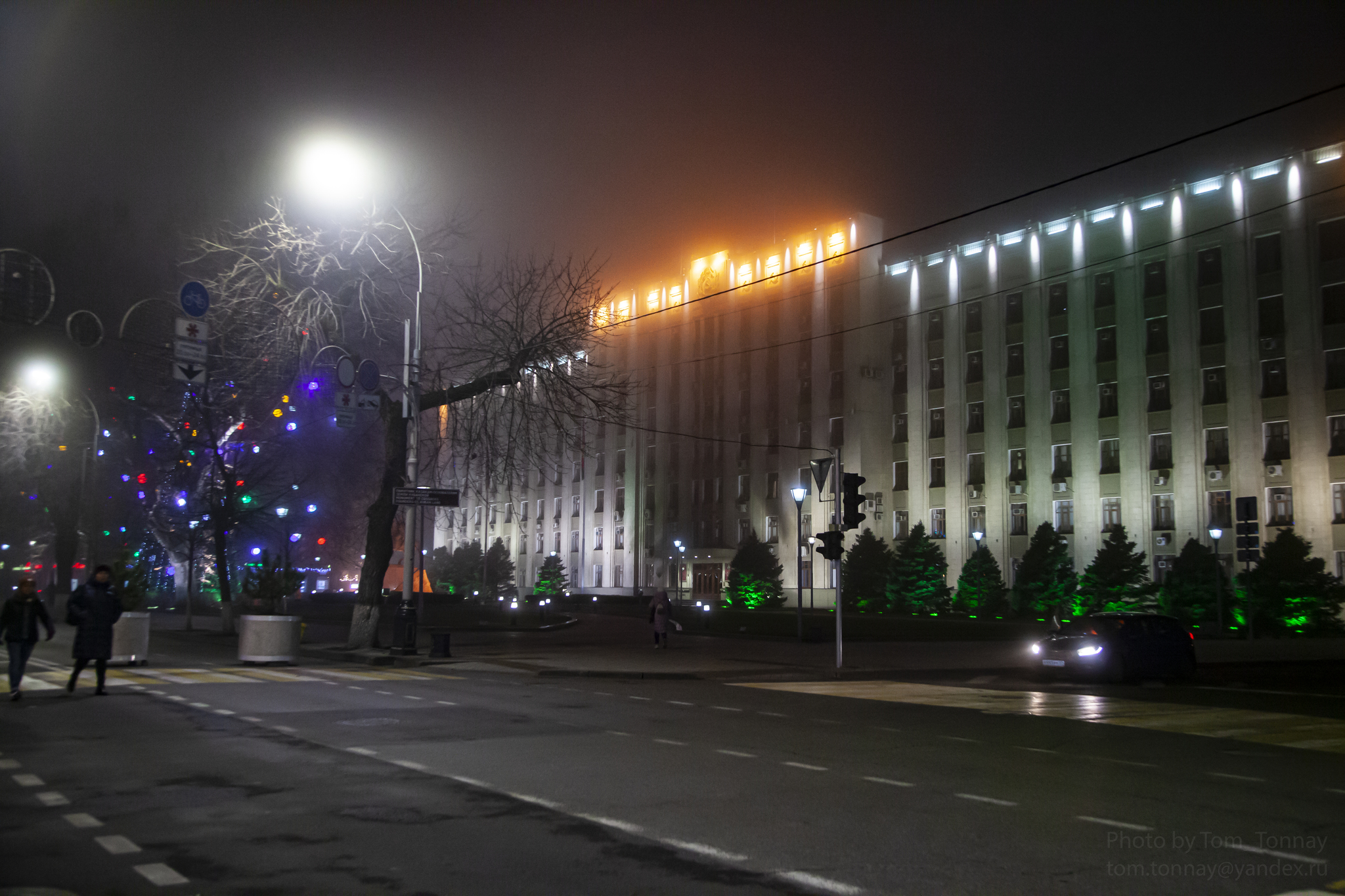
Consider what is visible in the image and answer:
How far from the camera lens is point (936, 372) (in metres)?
64.8

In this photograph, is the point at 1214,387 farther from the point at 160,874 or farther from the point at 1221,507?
the point at 160,874

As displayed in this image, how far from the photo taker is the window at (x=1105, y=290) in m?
56.0

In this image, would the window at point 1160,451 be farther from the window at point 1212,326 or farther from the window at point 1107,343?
the window at point 1212,326

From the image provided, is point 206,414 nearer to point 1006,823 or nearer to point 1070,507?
point 1006,823

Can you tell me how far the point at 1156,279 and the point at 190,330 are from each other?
50.9 metres

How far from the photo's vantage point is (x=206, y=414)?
33875 millimetres

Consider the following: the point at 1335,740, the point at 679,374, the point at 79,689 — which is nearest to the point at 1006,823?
the point at 1335,740

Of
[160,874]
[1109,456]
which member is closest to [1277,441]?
[1109,456]

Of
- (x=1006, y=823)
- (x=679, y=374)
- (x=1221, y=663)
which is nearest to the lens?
(x=1006, y=823)

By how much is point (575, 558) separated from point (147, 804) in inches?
3241

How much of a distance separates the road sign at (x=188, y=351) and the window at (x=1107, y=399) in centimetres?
5012

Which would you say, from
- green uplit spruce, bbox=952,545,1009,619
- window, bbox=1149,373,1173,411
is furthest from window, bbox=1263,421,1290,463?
green uplit spruce, bbox=952,545,1009,619

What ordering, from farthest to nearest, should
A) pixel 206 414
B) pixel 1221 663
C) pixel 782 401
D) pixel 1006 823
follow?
pixel 782 401 → pixel 206 414 → pixel 1221 663 → pixel 1006 823

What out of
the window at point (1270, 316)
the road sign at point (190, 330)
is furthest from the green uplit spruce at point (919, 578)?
the road sign at point (190, 330)
